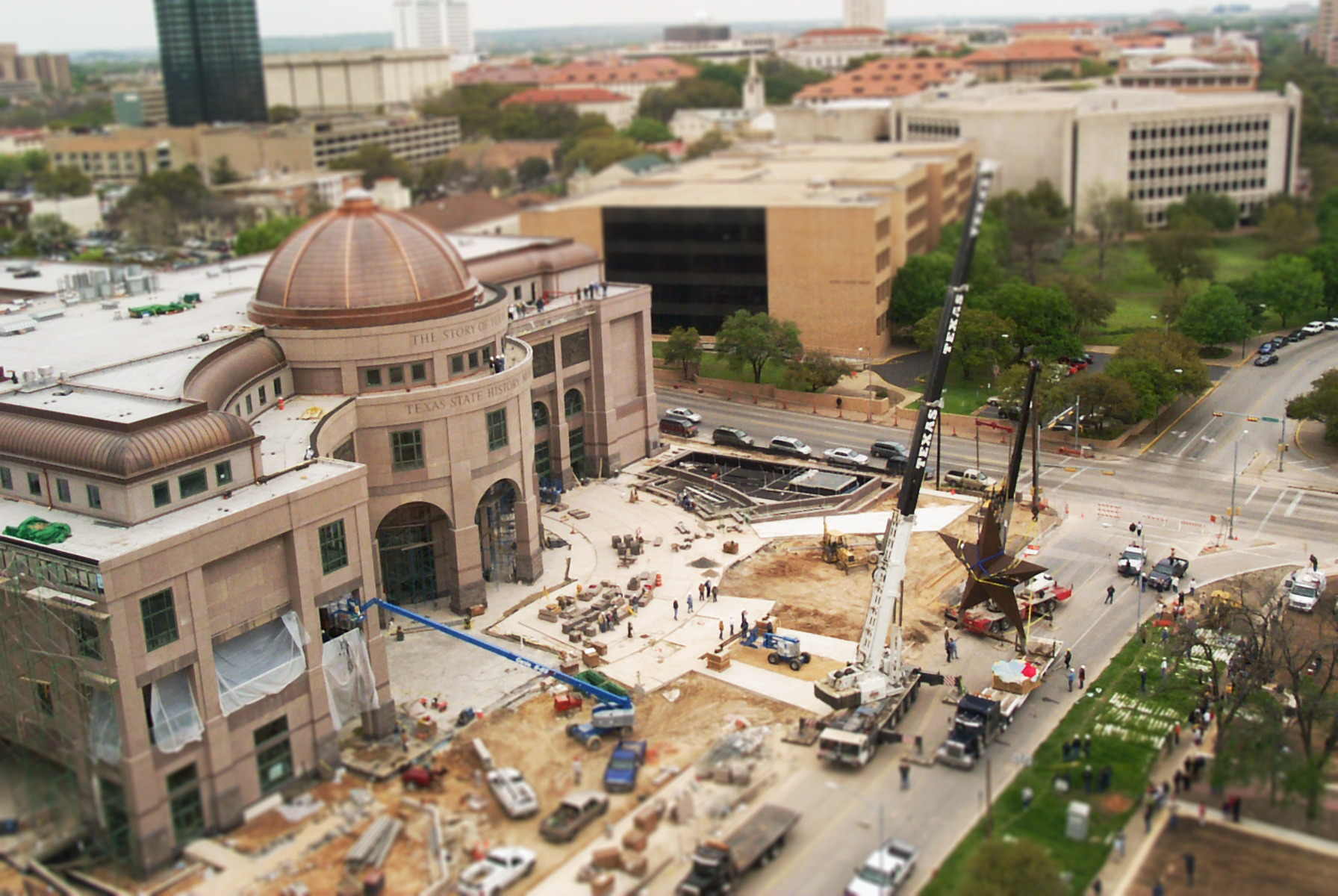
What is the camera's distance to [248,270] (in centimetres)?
10594

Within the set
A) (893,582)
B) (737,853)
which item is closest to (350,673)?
(737,853)

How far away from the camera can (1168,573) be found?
7588cm

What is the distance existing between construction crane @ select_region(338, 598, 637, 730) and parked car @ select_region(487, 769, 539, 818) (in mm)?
5202

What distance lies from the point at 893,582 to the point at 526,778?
18425 millimetres

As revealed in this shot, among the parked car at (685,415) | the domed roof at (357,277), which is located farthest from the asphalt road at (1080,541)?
the domed roof at (357,277)

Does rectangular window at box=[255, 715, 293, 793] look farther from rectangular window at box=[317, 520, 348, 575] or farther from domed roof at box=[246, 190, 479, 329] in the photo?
domed roof at box=[246, 190, 479, 329]

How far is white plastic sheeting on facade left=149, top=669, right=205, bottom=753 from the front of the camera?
52.2 meters

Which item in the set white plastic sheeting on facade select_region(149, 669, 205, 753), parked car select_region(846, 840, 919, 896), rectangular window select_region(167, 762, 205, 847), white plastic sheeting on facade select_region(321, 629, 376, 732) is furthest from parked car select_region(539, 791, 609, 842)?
white plastic sheeting on facade select_region(149, 669, 205, 753)

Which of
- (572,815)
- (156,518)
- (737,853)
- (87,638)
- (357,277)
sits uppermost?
(357,277)

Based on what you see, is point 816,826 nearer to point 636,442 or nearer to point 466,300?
point 466,300

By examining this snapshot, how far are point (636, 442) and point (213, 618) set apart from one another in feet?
Result: 160

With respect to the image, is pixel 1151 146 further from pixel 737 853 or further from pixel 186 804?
pixel 186 804

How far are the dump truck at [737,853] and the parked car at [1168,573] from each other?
3207 cm

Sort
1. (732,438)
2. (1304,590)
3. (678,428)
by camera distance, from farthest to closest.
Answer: (678,428), (732,438), (1304,590)
